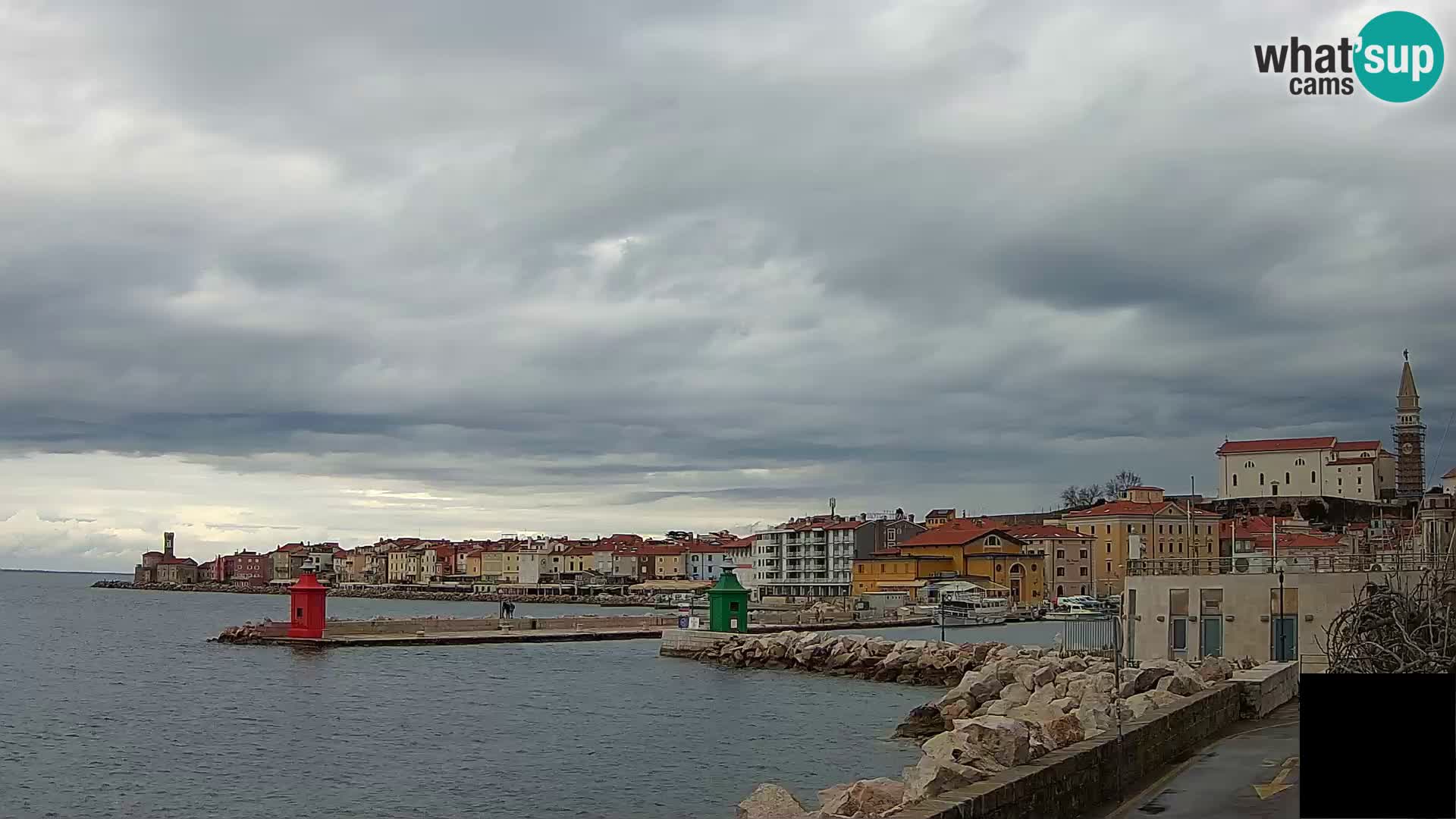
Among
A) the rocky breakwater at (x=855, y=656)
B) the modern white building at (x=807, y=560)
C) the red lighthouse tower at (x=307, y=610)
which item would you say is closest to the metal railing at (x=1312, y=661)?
the rocky breakwater at (x=855, y=656)

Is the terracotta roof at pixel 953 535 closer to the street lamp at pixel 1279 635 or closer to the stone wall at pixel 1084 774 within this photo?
the street lamp at pixel 1279 635

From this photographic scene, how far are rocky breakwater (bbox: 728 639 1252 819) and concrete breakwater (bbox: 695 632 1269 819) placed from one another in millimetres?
25

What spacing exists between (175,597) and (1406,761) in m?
200

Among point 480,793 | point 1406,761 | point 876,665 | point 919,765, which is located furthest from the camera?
point 876,665

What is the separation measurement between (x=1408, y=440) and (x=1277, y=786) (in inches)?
6005

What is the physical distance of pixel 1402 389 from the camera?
15212 centimetres

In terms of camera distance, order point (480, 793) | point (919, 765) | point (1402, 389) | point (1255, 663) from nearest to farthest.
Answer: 1. point (919, 765)
2. point (480, 793)
3. point (1255, 663)
4. point (1402, 389)

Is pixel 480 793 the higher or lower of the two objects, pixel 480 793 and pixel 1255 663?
the lower

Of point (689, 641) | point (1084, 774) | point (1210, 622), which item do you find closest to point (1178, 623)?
point (1210, 622)

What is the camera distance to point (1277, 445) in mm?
147125

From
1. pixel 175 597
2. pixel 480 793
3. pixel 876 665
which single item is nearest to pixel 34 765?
pixel 480 793

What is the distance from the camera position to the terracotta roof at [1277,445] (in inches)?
5709

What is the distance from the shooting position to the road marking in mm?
13341

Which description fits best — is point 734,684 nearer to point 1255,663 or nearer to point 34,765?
point 1255,663
